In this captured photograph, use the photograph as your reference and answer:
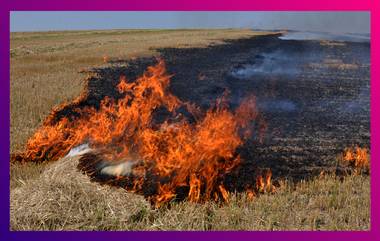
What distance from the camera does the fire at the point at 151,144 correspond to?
27.8ft

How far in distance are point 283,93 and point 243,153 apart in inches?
190

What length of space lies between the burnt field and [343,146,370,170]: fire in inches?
8.4

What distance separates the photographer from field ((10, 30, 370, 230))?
757cm

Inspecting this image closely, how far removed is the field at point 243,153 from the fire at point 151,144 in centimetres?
37

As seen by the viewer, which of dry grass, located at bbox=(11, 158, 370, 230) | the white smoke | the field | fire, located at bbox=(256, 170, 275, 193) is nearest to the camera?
dry grass, located at bbox=(11, 158, 370, 230)

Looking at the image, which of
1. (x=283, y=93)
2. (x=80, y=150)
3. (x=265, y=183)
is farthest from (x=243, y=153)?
(x=283, y=93)

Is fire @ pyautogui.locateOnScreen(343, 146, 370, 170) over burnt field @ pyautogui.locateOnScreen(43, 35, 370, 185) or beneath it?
beneath

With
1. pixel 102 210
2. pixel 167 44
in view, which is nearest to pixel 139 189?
pixel 102 210

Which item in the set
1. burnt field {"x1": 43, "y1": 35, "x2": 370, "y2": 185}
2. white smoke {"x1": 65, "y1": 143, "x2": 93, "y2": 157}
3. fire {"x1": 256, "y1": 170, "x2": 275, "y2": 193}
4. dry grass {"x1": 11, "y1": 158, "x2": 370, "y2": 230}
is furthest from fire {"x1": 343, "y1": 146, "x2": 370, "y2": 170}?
white smoke {"x1": 65, "y1": 143, "x2": 93, "y2": 157}

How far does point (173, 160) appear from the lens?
8695mm

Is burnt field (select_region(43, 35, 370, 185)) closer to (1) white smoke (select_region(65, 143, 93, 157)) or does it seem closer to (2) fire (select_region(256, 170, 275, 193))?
(2) fire (select_region(256, 170, 275, 193))

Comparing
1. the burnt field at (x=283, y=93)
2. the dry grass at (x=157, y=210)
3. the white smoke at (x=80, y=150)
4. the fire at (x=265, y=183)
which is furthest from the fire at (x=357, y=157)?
the white smoke at (x=80, y=150)

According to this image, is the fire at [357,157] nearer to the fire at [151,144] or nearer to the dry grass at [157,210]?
the dry grass at [157,210]

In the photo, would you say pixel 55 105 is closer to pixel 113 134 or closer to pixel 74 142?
pixel 74 142
